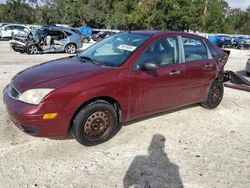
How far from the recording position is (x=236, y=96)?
772 cm

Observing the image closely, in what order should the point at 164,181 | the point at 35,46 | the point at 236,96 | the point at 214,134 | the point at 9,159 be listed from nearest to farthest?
1. the point at 164,181
2. the point at 9,159
3. the point at 214,134
4. the point at 236,96
5. the point at 35,46

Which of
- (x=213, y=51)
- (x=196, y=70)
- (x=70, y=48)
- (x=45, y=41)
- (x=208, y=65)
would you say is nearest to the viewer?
(x=196, y=70)

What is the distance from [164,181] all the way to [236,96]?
4898mm

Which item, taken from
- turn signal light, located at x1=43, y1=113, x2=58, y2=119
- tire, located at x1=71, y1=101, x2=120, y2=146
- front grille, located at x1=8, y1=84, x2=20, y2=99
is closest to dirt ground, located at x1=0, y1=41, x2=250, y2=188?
tire, located at x1=71, y1=101, x2=120, y2=146

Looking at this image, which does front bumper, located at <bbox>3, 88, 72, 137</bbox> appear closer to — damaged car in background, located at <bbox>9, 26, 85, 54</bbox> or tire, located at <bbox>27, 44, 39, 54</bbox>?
tire, located at <bbox>27, 44, 39, 54</bbox>

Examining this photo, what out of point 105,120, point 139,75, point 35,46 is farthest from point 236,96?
point 35,46

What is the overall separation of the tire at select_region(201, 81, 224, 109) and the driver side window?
4.77ft

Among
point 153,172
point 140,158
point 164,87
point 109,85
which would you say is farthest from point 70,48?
point 153,172

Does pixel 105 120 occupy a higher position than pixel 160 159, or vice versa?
pixel 105 120

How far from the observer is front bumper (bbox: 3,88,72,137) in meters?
3.77

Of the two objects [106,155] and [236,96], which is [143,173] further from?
[236,96]

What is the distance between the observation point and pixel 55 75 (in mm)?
4156

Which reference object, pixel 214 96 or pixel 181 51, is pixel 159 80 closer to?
pixel 181 51

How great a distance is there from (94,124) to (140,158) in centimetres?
81
